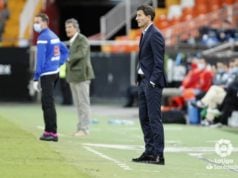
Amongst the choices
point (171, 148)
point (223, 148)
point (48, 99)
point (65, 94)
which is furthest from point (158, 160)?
point (65, 94)

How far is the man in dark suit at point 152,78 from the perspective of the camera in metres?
10.4

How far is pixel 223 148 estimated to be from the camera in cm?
1349

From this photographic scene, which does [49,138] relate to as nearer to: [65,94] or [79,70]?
[79,70]

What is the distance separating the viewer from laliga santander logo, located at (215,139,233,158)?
12.4 metres

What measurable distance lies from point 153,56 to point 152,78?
1.03 ft

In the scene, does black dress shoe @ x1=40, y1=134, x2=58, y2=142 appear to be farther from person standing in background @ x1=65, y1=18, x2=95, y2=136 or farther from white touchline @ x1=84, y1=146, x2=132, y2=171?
person standing in background @ x1=65, y1=18, x2=95, y2=136

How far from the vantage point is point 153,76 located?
1032 centimetres

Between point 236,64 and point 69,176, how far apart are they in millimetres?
10844

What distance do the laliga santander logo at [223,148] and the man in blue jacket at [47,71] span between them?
2.69 m

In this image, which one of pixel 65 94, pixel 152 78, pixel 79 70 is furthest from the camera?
pixel 65 94

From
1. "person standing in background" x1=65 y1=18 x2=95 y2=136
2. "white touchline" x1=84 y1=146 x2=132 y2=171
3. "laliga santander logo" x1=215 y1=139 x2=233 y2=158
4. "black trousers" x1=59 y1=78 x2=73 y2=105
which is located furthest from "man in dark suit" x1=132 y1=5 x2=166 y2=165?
"black trousers" x1=59 y1=78 x2=73 y2=105

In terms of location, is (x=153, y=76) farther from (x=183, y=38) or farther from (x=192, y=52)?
(x=183, y=38)

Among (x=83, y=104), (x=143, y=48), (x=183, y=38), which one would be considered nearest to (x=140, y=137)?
(x=83, y=104)

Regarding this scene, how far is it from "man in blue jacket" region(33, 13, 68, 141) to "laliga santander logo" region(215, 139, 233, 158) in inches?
106
